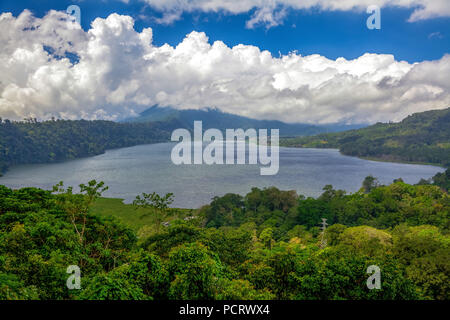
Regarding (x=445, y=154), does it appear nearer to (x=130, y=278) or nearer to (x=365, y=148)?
(x=365, y=148)

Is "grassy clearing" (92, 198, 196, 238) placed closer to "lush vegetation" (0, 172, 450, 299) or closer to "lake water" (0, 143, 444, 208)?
"lake water" (0, 143, 444, 208)

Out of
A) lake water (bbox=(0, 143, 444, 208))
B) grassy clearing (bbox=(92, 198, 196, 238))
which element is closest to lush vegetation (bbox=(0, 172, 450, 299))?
grassy clearing (bbox=(92, 198, 196, 238))

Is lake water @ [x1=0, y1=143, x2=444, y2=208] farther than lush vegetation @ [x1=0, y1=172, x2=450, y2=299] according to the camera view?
Yes

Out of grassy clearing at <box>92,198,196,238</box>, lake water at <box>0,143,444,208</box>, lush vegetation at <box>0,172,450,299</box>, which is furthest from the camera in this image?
lake water at <box>0,143,444,208</box>

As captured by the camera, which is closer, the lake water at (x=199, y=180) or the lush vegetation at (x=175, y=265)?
the lush vegetation at (x=175, y=265)

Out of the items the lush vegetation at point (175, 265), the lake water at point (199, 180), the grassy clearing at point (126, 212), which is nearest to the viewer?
the lush vegetation at point (175, 265)

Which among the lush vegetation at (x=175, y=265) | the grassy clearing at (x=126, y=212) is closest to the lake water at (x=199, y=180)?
the grassy clearing at (x=126, y=212)

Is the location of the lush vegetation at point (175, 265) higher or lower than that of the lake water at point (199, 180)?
higher

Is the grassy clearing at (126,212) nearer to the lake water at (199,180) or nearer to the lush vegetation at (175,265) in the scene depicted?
the lake water at (199,180)

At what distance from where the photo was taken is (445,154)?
14888 centimetres

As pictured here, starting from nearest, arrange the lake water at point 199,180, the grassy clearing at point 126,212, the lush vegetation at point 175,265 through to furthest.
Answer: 1. the lush vegetation at point 175,265
2. the grassy clearing at point 126,212
3. the lake water at point 199,180
